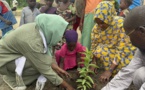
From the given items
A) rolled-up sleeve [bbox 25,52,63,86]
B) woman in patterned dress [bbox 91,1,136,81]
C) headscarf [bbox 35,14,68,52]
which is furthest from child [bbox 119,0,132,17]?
rolled-up sleeve [bbox 25,52,63,86]

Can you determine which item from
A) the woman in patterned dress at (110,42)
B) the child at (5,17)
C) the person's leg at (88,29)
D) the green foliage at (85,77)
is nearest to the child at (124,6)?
the person's leg at (88,29)

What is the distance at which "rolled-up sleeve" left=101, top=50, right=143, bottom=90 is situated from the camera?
2.64m

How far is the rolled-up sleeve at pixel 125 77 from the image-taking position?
264 centimetres

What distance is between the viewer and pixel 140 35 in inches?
86.5

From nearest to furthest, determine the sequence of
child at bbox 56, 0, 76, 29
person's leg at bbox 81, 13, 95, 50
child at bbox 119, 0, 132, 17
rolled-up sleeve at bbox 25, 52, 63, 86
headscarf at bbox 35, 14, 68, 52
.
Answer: headscarf at bbox 35, 14, 68, 52 < rolled-up sleeve at bbox 25, 52, 63, 86 < person's leg at bbox 81, 13, 95, 50 < child at bbox 119, 0, 132, 17 < child at bbox 56, 0, 76, 29

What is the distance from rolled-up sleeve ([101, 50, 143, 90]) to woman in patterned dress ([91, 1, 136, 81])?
0.52 meters

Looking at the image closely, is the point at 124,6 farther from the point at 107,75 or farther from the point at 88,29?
the point at 107,75

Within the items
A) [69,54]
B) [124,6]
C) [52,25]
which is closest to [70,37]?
[69,54]

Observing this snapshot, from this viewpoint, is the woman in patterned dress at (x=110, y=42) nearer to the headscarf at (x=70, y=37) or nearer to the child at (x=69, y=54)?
the child at (x=69, y=54)

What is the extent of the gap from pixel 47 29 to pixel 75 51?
0.72m

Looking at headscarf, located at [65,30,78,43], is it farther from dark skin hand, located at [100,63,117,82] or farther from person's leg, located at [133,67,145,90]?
person's leg, located at [133,67,145,90]

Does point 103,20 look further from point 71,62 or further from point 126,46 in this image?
point 71,62

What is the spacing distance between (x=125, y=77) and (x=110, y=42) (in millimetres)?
928

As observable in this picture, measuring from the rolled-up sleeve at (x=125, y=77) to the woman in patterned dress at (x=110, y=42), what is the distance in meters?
0.52
